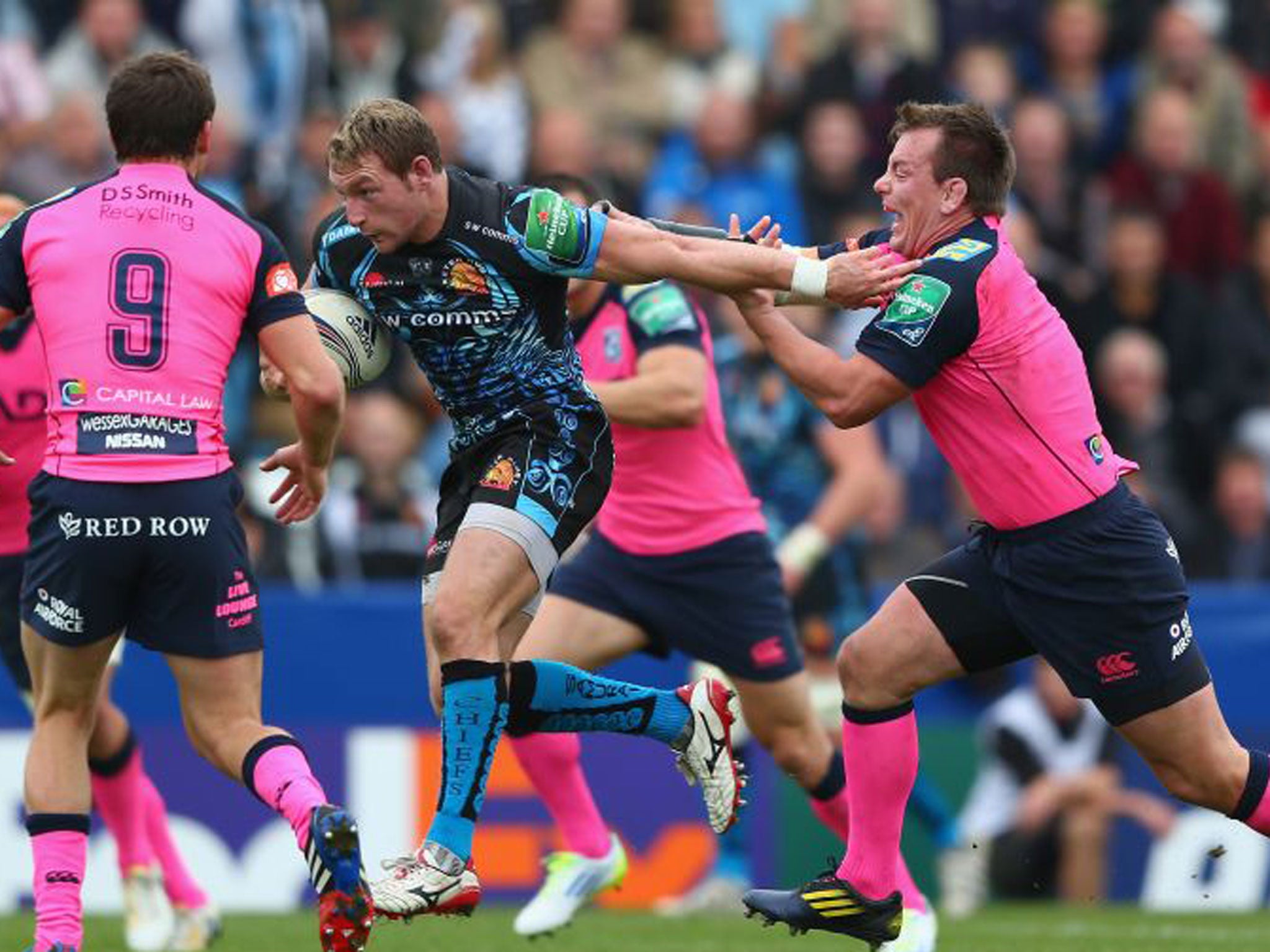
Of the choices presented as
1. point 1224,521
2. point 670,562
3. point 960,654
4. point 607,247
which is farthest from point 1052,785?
point 607,247

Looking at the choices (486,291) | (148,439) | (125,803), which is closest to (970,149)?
(486,291)

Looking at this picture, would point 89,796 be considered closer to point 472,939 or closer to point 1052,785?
point 472,939

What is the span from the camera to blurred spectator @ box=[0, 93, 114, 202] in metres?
13.9

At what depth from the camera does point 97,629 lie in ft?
25.1

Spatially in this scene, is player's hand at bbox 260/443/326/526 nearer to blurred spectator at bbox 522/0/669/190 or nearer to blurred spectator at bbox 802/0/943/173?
blurred spectator at bbox 522/0/669/190

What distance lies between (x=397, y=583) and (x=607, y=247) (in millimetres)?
5414

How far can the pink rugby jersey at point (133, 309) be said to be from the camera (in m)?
7.52

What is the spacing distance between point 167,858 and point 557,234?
3392mm

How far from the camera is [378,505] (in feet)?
43.5

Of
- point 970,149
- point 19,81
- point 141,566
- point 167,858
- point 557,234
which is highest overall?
point 19,81

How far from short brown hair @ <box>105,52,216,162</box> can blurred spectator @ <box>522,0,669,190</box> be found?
804 centimetres

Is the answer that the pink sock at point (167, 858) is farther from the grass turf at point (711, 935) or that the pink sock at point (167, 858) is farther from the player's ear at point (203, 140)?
Result: the player's ear at point (203, 140)

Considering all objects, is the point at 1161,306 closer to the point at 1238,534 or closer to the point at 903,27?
the point at 1238,534

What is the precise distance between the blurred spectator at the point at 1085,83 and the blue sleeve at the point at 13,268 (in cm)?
990
